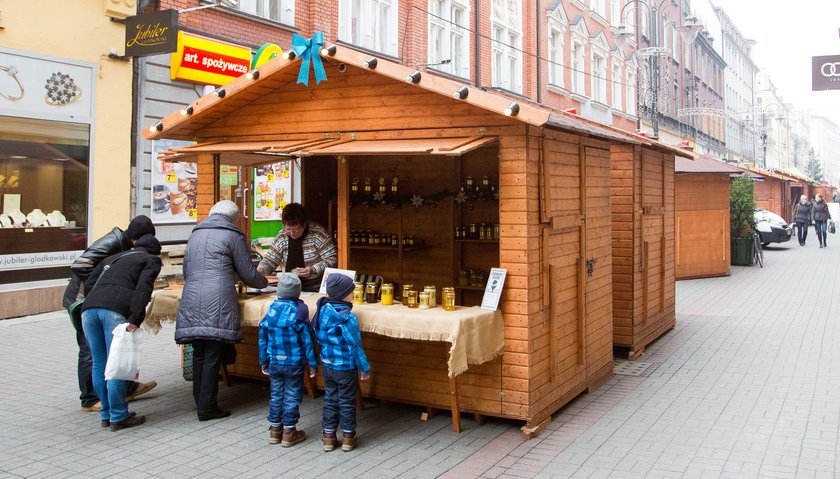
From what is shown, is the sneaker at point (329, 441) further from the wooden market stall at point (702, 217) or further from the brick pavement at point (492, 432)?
the wooden market stall at point (702, 217)

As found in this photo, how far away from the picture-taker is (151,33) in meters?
12.7

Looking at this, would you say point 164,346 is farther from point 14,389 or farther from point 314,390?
point 314,390

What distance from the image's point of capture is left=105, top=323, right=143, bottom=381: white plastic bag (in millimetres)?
6574

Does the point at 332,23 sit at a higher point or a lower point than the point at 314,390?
higher

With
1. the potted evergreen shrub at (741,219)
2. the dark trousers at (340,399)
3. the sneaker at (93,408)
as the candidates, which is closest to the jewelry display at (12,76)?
the sneaker at (93,408)

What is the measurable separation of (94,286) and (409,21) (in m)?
15.4

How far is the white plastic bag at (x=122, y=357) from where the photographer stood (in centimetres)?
657

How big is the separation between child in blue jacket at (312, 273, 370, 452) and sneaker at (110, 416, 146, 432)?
1904 millimetres

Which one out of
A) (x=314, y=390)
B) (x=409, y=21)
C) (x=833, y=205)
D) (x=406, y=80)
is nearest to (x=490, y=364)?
(x=314, y=390)

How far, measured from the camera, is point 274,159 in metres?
8.97

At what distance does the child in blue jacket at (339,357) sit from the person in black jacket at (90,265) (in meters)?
2.05

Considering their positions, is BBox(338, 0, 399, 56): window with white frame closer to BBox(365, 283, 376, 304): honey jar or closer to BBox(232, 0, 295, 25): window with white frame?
BBox(232, 0, 295, 25): window with white frame

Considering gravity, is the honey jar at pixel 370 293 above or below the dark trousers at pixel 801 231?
below

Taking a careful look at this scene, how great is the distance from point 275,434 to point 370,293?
1.57 metres
